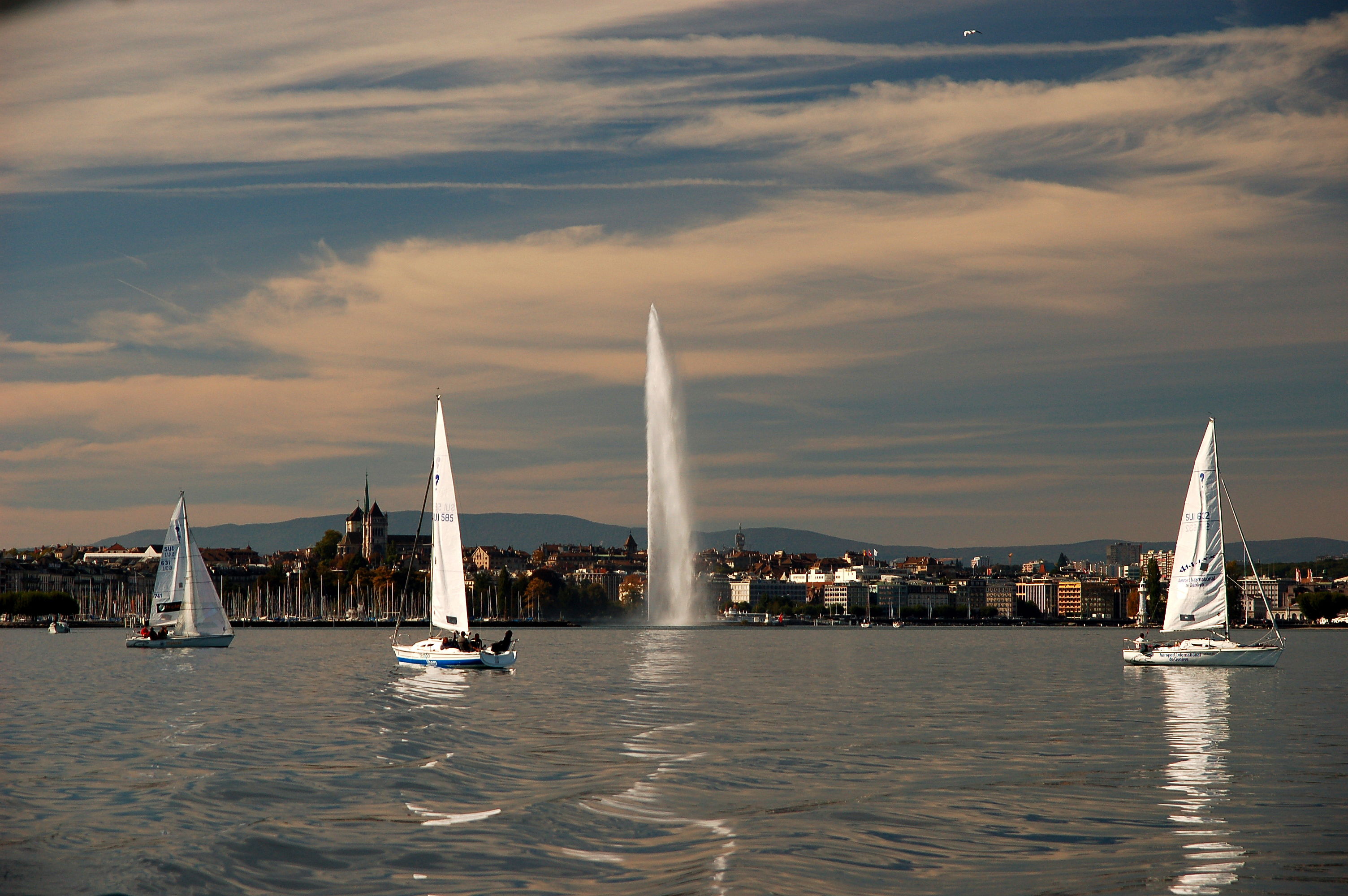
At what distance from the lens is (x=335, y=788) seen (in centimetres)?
1905

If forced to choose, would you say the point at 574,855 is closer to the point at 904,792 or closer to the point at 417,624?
the point at 904,792

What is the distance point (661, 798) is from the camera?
1806cm

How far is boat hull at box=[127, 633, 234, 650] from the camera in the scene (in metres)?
71.9

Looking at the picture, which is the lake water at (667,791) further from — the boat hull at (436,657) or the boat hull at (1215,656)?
the boat hull at (1215,656)

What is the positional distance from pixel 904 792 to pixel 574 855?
6057mm

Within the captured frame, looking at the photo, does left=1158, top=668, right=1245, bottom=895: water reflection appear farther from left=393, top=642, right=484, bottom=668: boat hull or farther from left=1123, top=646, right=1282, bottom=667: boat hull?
left=393, top=642, right=484, bottom=668: boat hull

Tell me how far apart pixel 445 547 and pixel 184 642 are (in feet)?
105

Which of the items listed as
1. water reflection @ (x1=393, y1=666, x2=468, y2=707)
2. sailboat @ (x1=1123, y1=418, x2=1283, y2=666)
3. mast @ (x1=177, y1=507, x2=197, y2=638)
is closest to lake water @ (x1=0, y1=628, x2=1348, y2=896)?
water reflection @ (x1=393, y1=666, x2=468, y2=707)

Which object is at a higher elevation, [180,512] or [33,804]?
[180,512]

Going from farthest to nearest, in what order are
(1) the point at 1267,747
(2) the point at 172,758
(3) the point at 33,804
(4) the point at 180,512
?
(4) the point at 180,512, (1) the point at 1267,747, (2) the point at 172,758, (3) the point at 33,804

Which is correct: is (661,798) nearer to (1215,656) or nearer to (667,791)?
(667,791)

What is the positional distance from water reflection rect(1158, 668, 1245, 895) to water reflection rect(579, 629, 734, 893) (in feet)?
15.5

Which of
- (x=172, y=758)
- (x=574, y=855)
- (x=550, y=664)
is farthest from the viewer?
(x=550, y=664)

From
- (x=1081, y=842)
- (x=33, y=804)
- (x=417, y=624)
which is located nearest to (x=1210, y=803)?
(x=1081, y=842)
